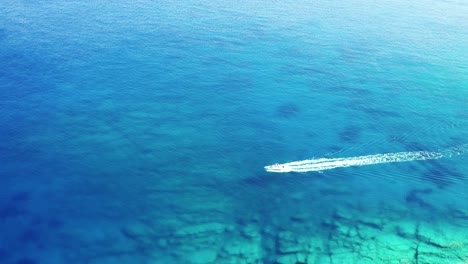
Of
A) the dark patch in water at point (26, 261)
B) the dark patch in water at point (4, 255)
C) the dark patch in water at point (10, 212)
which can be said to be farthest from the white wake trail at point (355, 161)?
the dark patch in water at point (4, 255)

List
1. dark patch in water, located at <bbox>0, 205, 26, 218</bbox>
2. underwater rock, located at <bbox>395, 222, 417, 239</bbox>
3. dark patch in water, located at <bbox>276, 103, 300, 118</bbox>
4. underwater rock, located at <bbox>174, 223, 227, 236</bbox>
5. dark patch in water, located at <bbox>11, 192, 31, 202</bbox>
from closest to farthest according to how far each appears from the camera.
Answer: underwater rock, located at <bbox>174, 223, 227, 236</bbox>, underwater rock, located at <bbox>395, 222, 417, 239</bbox>, dark patch in water, located at <bbox>0, 205, 26, 218</bbox>, dark patch in water, located at <bbox>11, 192, 31, 202</bbox>, dark patch in water, located at <bbox>276, 103, 300, 118</bbox>

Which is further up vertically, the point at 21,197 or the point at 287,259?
the point at 21,197

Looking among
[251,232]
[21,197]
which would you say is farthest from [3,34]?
[251,232]

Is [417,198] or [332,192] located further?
[332,192]

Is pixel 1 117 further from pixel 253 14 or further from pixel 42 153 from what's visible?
pixel 253 14

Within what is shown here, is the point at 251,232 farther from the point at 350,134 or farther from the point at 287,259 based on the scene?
the point at 350,134

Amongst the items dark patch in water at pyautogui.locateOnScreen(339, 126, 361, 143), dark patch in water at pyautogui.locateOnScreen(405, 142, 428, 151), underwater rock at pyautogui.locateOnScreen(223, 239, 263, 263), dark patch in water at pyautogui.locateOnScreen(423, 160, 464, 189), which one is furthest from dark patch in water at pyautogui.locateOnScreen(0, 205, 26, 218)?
dark patch in water at pyautogui.locateOnScreen(405, 142, 428, 151)

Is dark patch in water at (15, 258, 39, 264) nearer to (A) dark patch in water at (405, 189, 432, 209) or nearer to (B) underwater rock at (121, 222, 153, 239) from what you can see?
(B) underwater rock at (121, 222, 153, 239)
